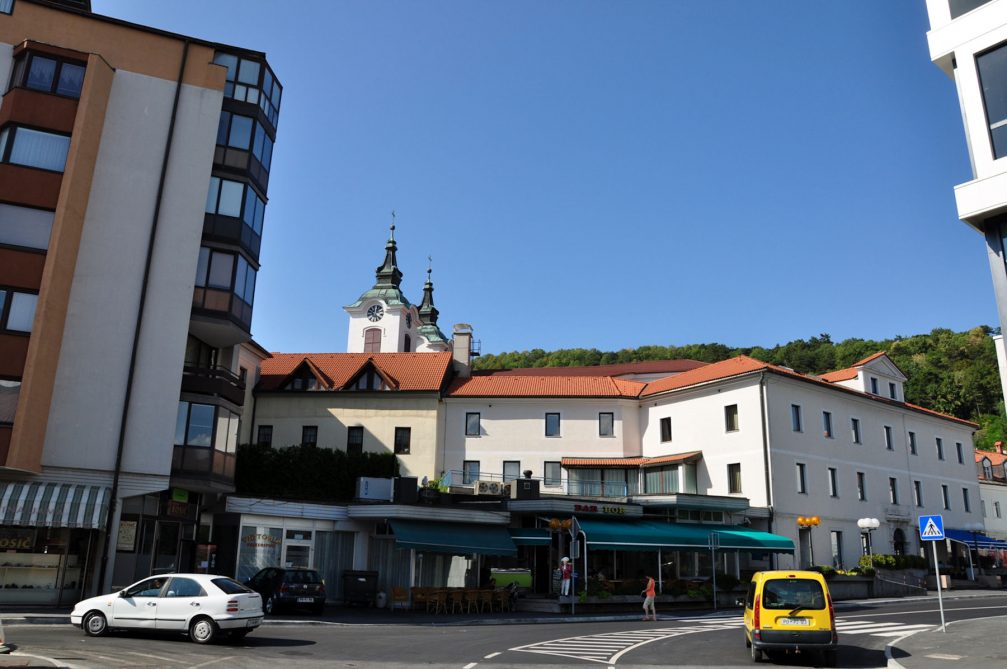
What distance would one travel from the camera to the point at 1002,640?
18.8 metres

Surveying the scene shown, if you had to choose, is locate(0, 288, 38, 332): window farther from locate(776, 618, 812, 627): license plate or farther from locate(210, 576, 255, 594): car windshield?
locate(776, 618, 812, 627): license plate

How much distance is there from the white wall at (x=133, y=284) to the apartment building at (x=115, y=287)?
5 cm

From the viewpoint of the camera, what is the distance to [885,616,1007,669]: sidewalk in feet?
50.7

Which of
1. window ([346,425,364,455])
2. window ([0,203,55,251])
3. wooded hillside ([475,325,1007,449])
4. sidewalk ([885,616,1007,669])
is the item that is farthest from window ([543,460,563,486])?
wooded hillside ([475,325,1007,449])

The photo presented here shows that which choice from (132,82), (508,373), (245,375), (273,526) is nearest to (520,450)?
(508,373)

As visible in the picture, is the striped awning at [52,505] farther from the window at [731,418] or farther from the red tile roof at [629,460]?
the window at [731,418]

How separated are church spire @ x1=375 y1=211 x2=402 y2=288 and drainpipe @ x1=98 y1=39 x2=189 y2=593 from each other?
55307 mm

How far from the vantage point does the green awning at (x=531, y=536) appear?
3344 centimetres

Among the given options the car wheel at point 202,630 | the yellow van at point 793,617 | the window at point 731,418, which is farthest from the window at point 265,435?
the yellow van at point 793,617

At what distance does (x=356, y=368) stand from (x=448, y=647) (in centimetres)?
3208

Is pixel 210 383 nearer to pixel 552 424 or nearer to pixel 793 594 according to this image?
pixel 793 594

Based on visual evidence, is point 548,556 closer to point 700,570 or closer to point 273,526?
point 700,570

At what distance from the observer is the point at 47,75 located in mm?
27594

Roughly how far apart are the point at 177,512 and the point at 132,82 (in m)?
15.6
